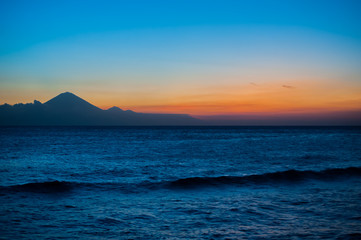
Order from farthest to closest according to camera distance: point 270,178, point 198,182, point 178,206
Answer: point 270,178 → point 198,182 → point 178,206

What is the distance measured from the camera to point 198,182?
1677 centimetres

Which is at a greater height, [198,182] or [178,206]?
[178,206]

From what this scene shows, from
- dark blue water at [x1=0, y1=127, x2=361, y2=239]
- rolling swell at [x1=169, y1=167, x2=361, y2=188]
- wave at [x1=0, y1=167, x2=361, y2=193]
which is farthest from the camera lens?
rolling swell at [x1=169, y1=167, x2=361, y2=188]

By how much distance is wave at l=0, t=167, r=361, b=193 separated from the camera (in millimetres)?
Result: 14906

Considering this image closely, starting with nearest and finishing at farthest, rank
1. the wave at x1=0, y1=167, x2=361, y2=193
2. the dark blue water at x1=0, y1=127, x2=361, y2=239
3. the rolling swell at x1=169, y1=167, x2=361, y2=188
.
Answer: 1. the dark blue water at x1=0, y1=127, x2=361, y2=239
2. the wave at x1=0, y1=167, x2=361, y2=193
3. the rolling swell at x1=169, y1=167, x2=361, y2=188

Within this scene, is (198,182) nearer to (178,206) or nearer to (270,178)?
(178,206)

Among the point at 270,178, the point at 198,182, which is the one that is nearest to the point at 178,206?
the point at 198,182

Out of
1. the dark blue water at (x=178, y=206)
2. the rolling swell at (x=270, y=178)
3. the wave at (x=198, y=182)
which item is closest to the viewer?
the dark blue water at (x=178, y=206)

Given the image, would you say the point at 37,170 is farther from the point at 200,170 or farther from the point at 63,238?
the point at 63,238

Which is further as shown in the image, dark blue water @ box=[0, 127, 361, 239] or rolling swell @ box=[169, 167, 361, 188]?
rolling swell @ box=[169, 167, 361, 188]

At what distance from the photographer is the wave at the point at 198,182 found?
48.9 feet

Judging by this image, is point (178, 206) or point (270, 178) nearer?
point (178, 206)

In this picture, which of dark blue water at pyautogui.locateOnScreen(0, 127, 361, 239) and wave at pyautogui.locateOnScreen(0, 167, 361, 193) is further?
wave at pyautogui.locateOnScreen(0, 167, 361, 193)

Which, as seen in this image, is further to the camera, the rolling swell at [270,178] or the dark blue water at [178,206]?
the rolling swell at [270,178]
